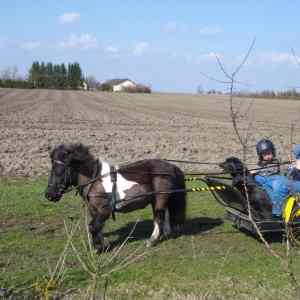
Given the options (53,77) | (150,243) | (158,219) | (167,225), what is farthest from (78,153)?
(53,77)

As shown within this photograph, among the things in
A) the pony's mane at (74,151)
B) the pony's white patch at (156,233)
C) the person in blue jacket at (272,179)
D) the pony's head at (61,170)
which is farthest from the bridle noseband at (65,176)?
the person in blue jacket at (272,179)

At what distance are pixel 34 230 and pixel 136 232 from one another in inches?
63.7

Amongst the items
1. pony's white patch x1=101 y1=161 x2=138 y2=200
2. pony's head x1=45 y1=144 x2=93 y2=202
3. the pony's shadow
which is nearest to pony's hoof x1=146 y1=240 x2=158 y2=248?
the pony's shadow

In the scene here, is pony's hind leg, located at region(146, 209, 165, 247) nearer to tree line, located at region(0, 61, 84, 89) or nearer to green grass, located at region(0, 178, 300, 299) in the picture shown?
green grass, located at region(0, 178, 300, 299)

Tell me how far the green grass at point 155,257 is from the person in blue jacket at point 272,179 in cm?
67

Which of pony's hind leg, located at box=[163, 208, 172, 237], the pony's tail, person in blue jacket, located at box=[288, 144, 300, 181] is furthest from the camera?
pony's hind leg, located at box=[163, 208, 172, 237]

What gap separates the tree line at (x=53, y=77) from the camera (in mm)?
129000

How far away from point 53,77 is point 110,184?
132m

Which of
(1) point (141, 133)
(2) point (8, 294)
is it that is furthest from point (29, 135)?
(2) point (8, 294)

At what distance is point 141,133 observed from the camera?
81.0 feet

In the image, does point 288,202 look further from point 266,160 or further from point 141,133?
point 141,133

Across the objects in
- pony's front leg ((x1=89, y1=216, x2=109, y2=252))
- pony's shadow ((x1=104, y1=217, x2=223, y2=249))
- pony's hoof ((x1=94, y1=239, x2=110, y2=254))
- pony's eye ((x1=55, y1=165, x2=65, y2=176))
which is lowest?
pony's shadow ((x1=104, y1=217, x2=223, y2=249))

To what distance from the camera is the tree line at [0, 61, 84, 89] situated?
129000 millimetres

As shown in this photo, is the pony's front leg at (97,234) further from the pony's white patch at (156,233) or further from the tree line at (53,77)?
the tree line at (53,77)
